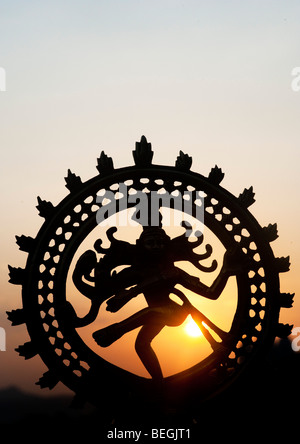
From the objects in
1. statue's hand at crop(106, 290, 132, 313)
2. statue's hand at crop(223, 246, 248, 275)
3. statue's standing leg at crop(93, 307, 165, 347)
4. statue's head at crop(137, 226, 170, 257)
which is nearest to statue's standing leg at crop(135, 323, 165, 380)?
statue's standing leg at crop(93, 307, 165, 347)

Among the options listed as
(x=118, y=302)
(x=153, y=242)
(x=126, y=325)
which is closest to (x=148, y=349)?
(x=126, y=325)

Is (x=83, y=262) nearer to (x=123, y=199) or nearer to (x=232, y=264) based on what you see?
(x=123, y=199)

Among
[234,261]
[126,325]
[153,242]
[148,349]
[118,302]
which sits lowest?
[148,349]

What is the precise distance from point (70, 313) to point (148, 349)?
41.1 inches

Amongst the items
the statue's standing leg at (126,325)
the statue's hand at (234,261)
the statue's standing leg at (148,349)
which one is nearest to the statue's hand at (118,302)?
Answer: the statue's standing leg at (126,325)

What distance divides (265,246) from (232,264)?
518 mm

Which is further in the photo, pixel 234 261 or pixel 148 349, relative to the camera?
pixel 234 261

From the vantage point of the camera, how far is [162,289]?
9.71 m

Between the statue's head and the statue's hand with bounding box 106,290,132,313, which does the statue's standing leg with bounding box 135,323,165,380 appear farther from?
the statue's head

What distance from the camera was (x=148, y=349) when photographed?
31.8 feet

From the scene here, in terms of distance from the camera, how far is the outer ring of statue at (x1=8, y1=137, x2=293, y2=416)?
9523 millimetres

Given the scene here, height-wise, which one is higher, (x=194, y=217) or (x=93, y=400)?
(x=194, y=217)

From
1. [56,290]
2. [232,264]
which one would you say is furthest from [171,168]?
[56,290]

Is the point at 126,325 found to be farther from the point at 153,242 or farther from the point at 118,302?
the point at 153,242
